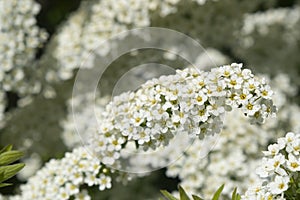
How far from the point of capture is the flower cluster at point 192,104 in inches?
82.7

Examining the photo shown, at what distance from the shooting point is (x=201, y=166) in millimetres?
2979

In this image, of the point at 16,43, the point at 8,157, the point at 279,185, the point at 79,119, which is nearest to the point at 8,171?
the point at 8,157

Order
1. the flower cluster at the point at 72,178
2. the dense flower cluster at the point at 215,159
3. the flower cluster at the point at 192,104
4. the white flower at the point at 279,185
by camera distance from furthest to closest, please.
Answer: the dense flower cluster at the point at 215,159 < the flower cluster at the point at 72,178 < the flower cluster at the point at 192,104 < the white flower at the point at 279,185

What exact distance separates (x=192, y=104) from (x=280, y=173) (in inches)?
14.9

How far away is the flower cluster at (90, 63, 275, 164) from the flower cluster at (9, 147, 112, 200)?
25 centimetres

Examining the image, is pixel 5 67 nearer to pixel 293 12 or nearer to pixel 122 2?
pixel 122 2

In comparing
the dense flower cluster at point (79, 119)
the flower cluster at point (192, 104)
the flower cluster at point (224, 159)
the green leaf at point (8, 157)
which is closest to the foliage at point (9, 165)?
the green leaf at point (8, 157)

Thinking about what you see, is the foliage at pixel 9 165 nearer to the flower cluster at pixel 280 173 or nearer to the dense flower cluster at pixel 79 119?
the flower cluster at pixel 280 173

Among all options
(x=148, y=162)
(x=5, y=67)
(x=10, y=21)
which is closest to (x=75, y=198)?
(x=148, y=162)

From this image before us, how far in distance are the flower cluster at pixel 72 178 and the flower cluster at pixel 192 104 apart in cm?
25

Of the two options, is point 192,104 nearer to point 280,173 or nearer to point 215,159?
point 280,173

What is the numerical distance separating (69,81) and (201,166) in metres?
1.19

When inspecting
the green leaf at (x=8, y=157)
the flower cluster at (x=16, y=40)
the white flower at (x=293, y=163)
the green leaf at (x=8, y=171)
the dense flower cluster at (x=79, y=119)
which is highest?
the flower cluster at (x=16, y=40)

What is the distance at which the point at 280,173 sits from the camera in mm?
1960
